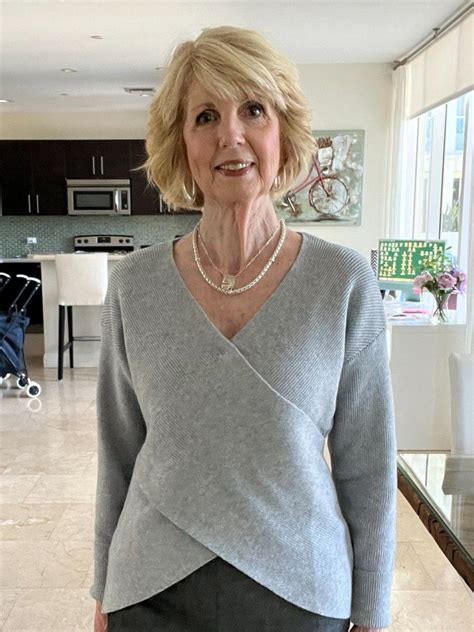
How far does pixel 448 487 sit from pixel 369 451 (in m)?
0.95

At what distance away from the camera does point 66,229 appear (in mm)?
9359

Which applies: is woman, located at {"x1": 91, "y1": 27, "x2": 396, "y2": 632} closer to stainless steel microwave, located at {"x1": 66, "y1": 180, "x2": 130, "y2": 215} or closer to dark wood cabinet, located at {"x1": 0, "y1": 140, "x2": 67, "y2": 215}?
stainless steel microwave, located at {"x1": 66, "y1": 180, "x2": 130, "y2": 215}

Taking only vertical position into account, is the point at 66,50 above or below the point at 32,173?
above

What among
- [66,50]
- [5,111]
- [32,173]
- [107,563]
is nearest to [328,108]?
[66,50]

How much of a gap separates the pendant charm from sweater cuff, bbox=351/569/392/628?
0.48 meters

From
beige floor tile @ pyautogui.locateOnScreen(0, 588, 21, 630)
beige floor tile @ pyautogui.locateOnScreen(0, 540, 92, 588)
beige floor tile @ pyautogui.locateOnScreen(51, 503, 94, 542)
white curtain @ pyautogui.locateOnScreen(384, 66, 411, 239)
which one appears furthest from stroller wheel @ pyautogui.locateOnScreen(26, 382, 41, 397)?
white curtain @ pyautogui.locateOnScreen(384, 66, 411, 239)

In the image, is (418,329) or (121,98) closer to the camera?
(418,329)

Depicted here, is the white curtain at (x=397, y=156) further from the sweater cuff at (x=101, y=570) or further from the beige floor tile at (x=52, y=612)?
the sweater cuff at (x=101, y=570)

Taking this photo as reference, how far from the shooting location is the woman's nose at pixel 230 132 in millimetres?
982

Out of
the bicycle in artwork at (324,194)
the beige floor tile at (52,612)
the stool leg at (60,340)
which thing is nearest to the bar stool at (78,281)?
the stool leg at (60,340)

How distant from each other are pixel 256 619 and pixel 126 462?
34 centimetres

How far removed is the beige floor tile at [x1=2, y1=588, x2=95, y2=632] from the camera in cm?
231

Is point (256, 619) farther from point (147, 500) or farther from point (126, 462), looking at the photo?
point (126, 462)

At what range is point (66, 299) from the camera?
5922mm
